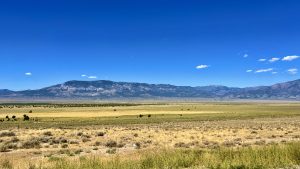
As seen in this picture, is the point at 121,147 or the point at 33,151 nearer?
the point at 33,151

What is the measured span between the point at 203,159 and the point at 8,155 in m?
14.3

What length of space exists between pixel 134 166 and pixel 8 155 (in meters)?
14.1

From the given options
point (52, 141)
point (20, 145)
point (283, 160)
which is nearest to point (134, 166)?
point (283, 160)

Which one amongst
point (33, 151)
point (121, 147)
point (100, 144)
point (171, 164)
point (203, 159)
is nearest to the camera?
point (171, 164)

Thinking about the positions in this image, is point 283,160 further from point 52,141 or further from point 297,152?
point 52,141

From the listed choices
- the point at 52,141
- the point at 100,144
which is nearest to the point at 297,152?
the point at 100,144

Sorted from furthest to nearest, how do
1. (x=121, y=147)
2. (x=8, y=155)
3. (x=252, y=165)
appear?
(x=121, y=147) → (x=8, y=155) → (x=252, y=165)

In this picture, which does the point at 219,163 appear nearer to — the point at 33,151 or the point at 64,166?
the point at 64,166

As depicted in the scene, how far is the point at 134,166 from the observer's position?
14.9 metres

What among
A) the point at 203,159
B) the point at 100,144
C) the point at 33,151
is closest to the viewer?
the point at 203,159

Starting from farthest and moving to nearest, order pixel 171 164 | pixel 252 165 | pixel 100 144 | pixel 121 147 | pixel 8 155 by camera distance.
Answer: pixel 100 144 → pixel 121 147 → pixel 8 155 → pixel 171 164 → pixel 252 165

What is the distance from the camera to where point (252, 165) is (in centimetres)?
1439

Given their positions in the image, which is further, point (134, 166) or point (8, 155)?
point (8, 155)

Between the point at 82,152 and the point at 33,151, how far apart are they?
10.0 feet
